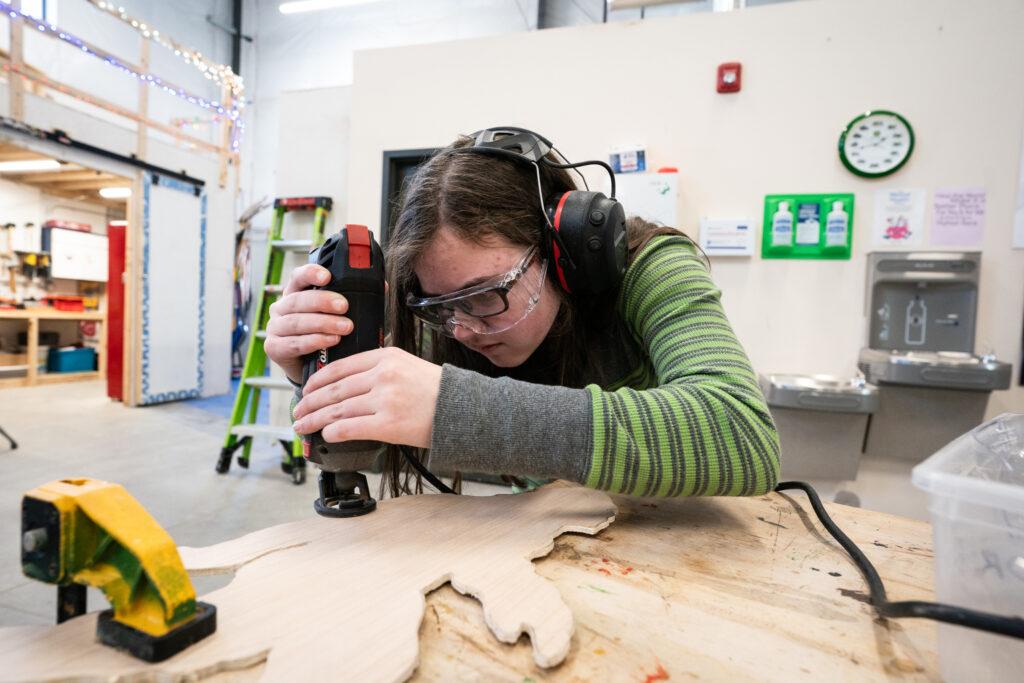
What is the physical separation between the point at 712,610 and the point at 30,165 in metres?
6.58

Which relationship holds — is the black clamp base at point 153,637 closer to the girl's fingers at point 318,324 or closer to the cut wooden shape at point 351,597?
the cut wooden shape at point 351,597

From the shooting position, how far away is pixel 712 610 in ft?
1.58

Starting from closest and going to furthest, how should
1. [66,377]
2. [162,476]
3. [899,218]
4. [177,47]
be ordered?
1. [899,218]
2. [162,476]
3. [177,47]
4. [66,377]

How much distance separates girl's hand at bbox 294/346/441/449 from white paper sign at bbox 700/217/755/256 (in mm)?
1919

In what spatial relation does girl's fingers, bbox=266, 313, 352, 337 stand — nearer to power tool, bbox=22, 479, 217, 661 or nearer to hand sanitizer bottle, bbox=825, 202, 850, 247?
power tool, bbox=22, 479, 217, 661

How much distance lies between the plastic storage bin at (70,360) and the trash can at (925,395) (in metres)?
7.18

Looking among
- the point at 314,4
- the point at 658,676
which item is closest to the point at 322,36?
the point at 314,4

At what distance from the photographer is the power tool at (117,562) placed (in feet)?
1.24

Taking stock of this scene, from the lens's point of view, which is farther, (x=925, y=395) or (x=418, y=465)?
(x=925, y=395)

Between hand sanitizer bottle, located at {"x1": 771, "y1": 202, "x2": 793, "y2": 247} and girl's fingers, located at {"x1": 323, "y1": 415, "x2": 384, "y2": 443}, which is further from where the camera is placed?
hand sanitizer bottle, located at {"x1": 771, "y1": 202, "x2": 793, "y2": 247}

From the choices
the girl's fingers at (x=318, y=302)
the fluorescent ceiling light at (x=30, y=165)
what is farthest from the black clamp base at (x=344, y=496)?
the fluorescent ceiling light at (x=30, y=165)

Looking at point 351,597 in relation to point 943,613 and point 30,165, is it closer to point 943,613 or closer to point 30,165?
point 943,613

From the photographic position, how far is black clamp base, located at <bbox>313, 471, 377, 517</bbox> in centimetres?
68

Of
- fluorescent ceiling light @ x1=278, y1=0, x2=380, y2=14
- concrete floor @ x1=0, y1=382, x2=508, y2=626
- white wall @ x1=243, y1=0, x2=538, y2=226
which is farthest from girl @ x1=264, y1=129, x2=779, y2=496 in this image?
fluorescent ceiling light @ x1=278, y1=0, x2=380, y2=14
